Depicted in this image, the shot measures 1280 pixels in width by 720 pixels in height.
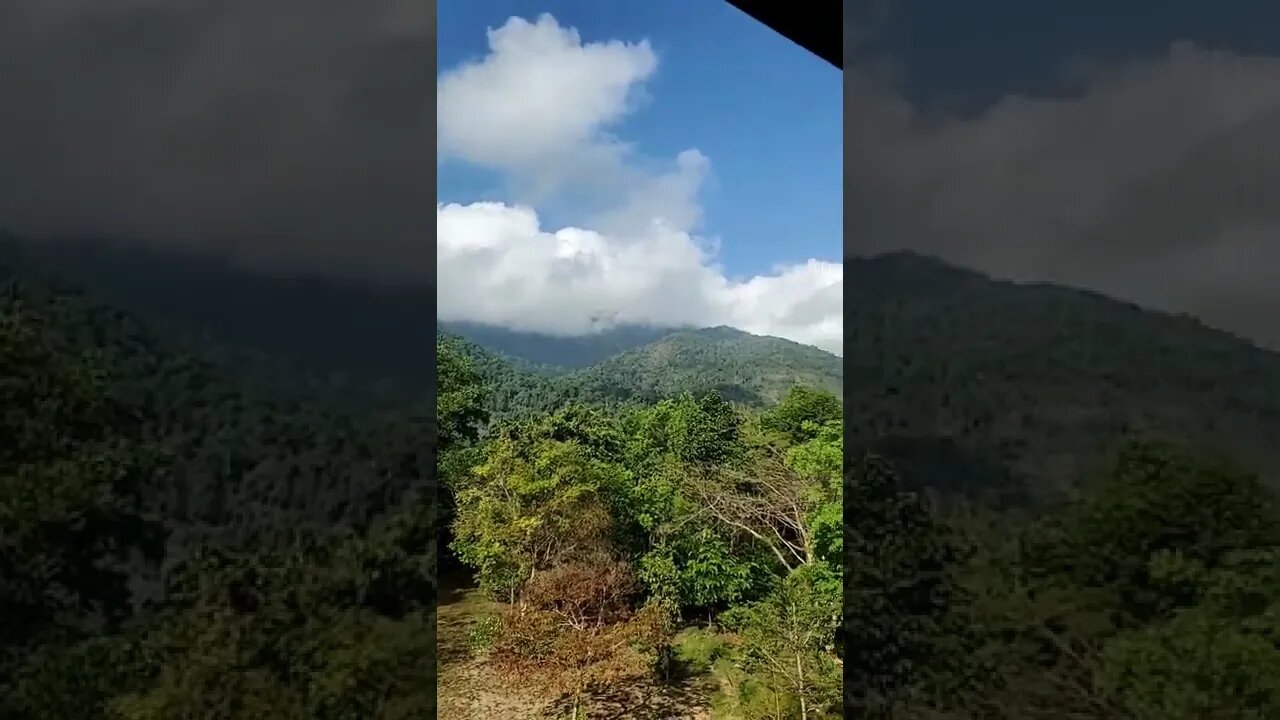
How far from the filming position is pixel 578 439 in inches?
122

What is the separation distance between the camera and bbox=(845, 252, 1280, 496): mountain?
56.4 inches

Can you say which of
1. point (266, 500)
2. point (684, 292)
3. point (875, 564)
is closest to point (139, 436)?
point (266, 500)

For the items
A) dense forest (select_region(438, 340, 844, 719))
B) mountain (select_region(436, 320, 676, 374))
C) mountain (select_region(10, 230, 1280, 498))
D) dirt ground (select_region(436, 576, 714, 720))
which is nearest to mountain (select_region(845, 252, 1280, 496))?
mountain (select_region(10, 230, 1280, 498))

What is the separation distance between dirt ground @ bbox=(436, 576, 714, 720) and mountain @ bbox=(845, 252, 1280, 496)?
1676 millimetres

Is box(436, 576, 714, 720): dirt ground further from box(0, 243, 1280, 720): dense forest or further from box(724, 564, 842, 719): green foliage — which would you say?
box(0, 243, 1280, 720): dense forest

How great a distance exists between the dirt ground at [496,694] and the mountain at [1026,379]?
1.68 meters

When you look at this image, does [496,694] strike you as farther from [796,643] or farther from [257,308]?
[257,308]

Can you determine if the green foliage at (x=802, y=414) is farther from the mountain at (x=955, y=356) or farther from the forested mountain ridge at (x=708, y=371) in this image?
the mountain at (x=955, y=356)

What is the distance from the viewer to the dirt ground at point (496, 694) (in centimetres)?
283

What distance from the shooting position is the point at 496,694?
2.83 meters

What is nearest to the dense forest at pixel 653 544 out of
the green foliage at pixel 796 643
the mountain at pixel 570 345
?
the green foliage at pixel 796 643

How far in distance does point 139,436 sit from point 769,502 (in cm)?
234

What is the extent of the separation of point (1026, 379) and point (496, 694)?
2.20 meters

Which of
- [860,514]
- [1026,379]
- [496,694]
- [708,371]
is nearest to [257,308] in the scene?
[860,514]
